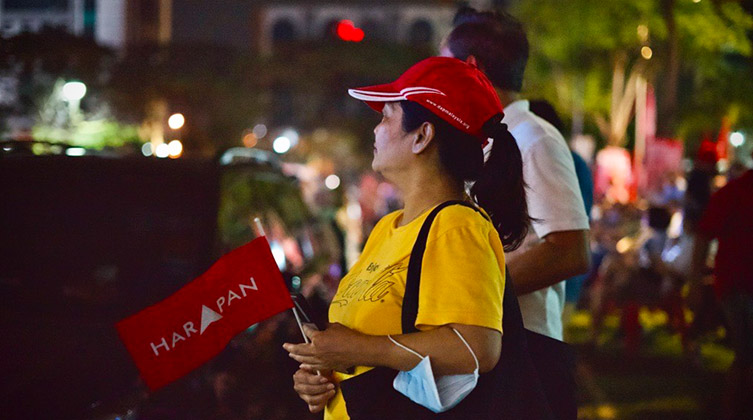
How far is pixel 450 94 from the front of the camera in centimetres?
221

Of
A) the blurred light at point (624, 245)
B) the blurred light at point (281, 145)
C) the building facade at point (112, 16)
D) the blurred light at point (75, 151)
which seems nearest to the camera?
the blurred light at point (75, 151)

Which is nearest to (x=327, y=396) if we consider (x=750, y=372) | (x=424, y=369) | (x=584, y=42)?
(x=424, y=369)

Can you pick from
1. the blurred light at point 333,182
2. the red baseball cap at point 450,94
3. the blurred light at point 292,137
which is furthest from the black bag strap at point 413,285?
the blurred light at point 333,182

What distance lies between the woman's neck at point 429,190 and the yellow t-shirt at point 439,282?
0.05 metres

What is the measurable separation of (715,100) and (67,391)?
26.9m

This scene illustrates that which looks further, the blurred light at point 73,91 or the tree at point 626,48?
the blurred light at point 73,91

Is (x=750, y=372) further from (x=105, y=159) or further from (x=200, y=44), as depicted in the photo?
(x=200, y=44)

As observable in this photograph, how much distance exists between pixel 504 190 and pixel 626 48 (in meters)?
31.5

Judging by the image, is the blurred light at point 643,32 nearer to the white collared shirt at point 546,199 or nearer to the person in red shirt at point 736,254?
the person in red shirt at point 736,254

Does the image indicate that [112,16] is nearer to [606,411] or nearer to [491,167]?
[606,411]

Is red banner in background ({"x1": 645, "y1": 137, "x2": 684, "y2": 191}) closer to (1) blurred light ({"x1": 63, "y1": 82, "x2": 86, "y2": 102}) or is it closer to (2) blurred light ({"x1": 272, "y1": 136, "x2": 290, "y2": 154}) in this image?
(2) blurred light ({"x1": 272, "y1": 136, "x2": 290, "y2": 154})

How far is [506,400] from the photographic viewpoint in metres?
2.09

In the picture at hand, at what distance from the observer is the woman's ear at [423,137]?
2258 millimetres

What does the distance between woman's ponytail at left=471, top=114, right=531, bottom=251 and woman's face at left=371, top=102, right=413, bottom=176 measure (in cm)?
21
